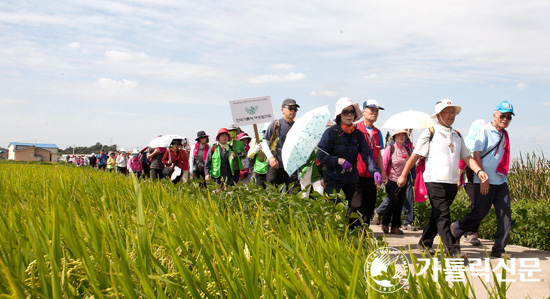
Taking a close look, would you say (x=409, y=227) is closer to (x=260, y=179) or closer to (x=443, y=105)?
(x=260, y=179)

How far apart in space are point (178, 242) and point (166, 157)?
10.2 metres

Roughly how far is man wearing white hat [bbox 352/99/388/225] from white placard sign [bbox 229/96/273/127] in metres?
1.52

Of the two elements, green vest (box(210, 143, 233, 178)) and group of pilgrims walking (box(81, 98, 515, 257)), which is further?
green vest (box(210, 143, 233, 178))

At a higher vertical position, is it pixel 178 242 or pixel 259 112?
pixel 259 112

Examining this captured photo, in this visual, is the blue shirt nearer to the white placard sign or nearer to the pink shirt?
the pink shirt

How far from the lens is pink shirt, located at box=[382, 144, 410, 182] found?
8469 mm

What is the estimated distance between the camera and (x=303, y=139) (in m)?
6.95

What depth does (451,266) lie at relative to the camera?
2268 millimetres

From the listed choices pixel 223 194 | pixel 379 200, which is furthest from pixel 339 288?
pixel 379 200

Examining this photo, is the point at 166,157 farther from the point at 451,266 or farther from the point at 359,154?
the point at 451,266

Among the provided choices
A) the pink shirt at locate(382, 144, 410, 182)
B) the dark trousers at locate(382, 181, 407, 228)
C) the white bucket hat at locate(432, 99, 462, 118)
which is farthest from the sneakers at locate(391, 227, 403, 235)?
the white bucket hat at locate(432, 99, 462, 118)

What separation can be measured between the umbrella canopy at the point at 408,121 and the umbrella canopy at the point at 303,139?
2454 millimetres

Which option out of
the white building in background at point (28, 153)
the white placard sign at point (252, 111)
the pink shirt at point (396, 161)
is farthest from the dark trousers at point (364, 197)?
the white building in background at point (28, 153)

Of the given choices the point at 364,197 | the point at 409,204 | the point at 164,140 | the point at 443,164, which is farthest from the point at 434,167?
the point at 164,140
